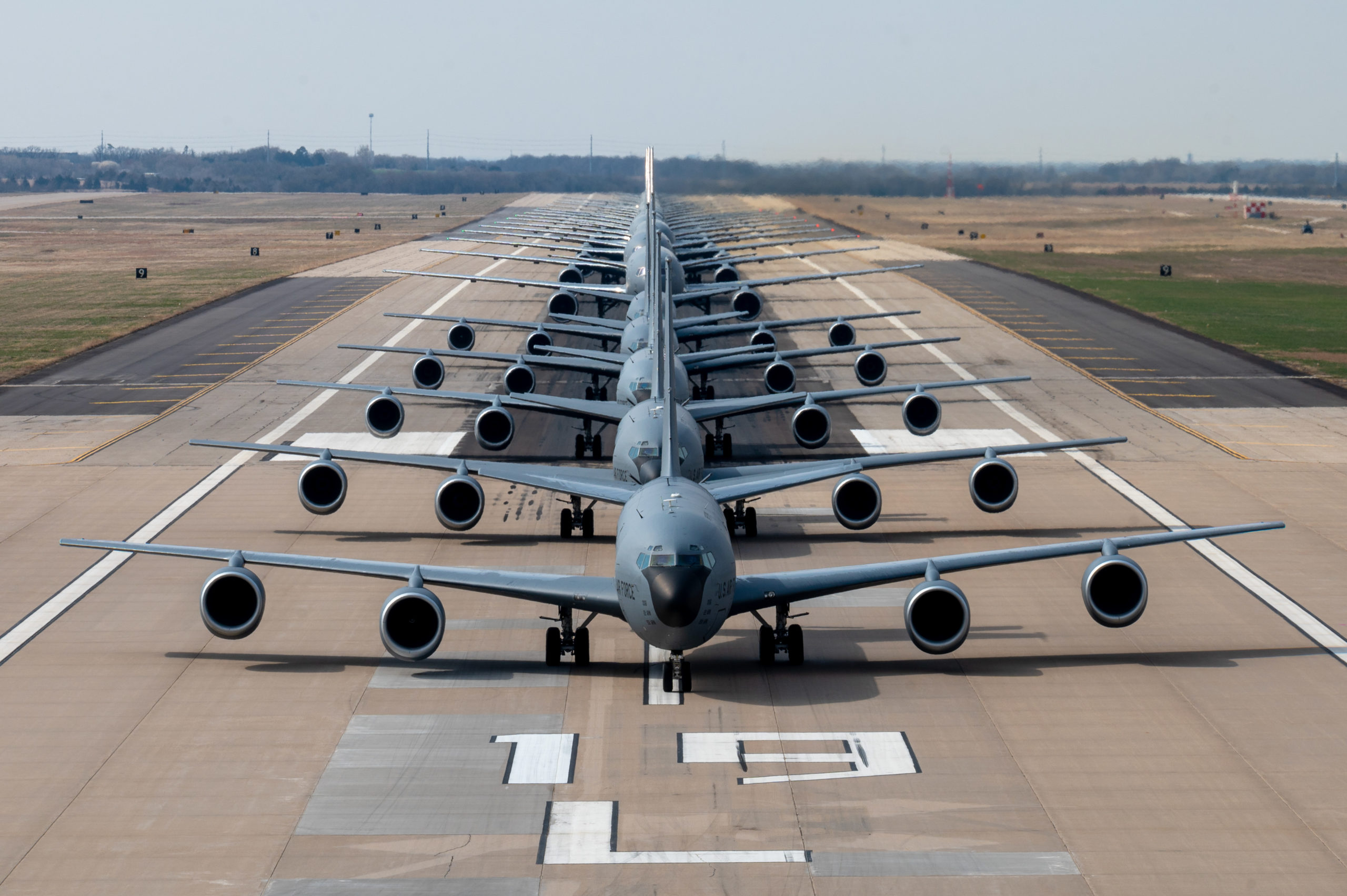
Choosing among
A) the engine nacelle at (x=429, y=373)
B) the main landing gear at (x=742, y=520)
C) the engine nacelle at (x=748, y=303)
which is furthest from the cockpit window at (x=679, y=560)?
the engine nacelle at (x=748, y=303)

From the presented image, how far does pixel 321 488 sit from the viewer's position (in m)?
33.5

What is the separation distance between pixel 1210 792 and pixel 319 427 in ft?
122

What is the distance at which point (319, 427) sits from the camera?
50000 millimetres

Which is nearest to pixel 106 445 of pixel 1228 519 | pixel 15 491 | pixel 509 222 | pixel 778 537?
pixel 15 491

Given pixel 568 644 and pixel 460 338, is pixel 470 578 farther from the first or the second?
pixel 460 338

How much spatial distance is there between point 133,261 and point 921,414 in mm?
93818

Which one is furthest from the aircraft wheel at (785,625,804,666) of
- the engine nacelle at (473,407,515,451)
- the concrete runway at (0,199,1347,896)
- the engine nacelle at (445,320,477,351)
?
the engine nacelle at (445,320,477,351)

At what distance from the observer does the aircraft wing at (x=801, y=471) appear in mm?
30984

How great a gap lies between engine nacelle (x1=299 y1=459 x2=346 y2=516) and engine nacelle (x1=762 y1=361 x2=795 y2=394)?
20.1 metres

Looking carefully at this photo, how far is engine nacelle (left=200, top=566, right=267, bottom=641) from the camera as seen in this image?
24.2 metres

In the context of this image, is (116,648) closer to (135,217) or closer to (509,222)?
(509,222)

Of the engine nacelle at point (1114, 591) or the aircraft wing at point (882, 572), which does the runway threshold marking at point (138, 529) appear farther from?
the engine nacelle at point (1114, 591)

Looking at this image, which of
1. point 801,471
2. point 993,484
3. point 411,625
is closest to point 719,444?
point 801,471

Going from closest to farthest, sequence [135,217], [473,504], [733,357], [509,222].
Result: [473,504] < [733,357] < [509,222] < [135,217]
